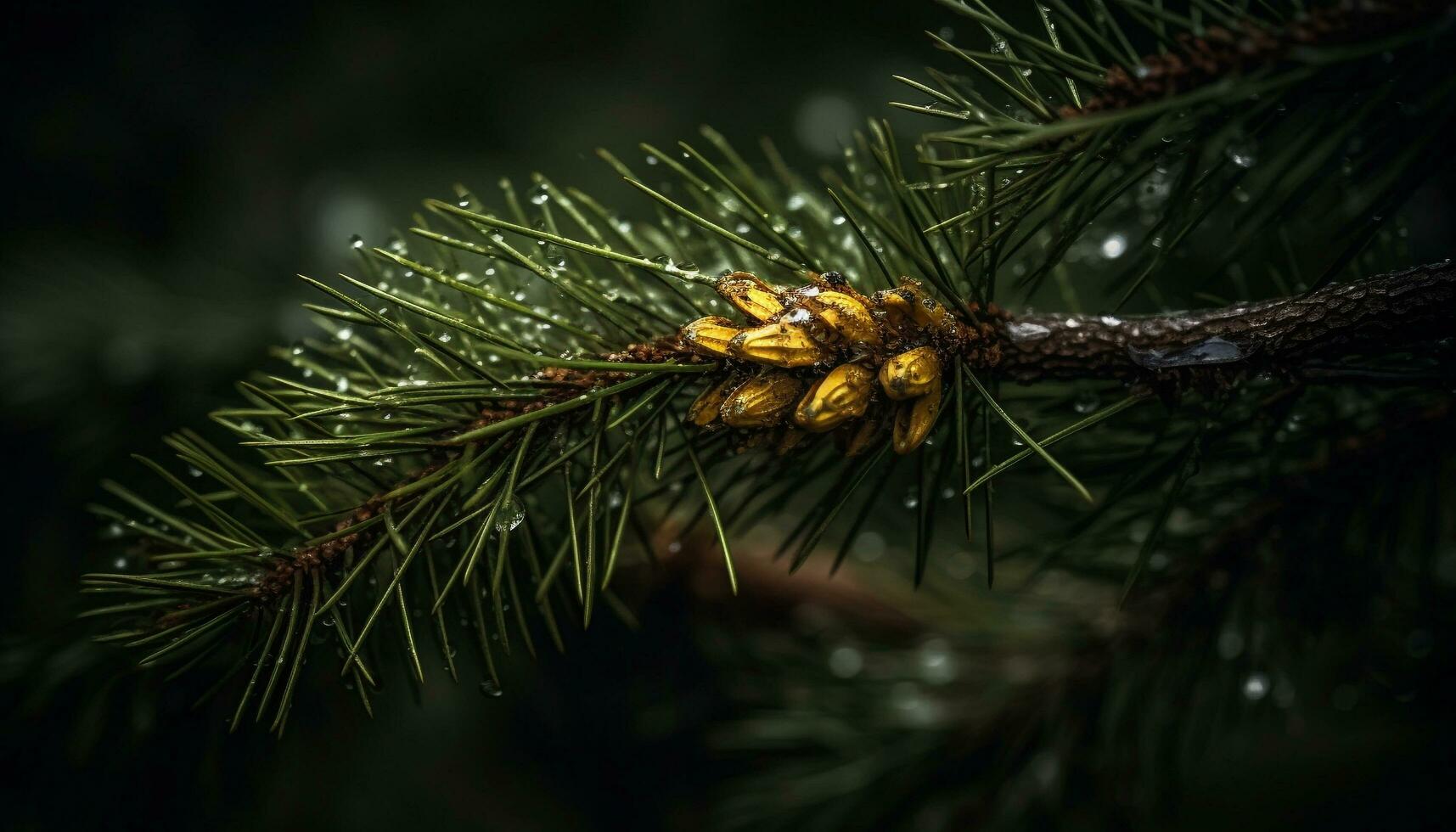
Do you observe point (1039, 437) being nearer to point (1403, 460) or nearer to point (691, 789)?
point (1403, 460)

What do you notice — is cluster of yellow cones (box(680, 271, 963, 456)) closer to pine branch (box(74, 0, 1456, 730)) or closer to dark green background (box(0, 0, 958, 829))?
pine branch (box(74, 0, 1456, 730))

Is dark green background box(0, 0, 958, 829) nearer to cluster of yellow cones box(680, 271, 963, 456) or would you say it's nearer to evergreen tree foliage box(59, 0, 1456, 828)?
evergreen tree foliage box(59, 0, 1456, 828)

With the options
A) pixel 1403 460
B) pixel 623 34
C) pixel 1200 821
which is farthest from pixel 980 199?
pixel 623 34

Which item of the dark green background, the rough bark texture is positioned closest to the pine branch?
the rough bark texture

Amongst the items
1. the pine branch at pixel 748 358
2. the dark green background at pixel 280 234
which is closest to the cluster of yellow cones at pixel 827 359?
the pine branch at pixel 748 358

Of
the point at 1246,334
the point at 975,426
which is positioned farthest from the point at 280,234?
the point at 1246,334

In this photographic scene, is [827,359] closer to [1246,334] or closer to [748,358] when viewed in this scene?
[748,358]

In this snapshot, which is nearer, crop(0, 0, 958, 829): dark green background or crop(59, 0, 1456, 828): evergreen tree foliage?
crop(59, 0, 1456, 828): evergreen tree foliage

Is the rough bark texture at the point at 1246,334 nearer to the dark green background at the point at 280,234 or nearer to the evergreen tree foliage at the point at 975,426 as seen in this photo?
the evergreen tree foliage at the point at 975,426
